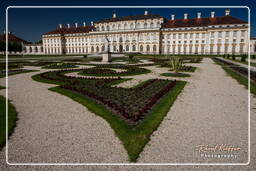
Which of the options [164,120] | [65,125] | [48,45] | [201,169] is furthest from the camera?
[48,45]

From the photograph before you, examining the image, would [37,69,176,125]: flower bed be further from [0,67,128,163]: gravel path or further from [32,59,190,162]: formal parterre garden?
[0,67,128,163]: gravel path

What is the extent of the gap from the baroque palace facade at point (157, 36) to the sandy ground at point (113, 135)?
44.0m

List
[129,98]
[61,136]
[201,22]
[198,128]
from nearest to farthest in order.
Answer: [61,136] < [198,128] < [129,98] < [201,22]

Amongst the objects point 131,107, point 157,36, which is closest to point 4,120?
point 131,107

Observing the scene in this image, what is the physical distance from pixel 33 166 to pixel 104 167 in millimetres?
1328

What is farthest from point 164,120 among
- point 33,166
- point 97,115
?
point 33,166

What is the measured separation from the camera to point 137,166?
3.48 m

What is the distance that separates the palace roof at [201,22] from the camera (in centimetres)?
5228

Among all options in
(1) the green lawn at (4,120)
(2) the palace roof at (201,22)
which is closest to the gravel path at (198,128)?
(1) the green lawn at (4,120)

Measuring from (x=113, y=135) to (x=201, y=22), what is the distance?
203 ft

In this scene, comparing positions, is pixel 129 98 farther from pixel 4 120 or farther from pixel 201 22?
pixel 201 22

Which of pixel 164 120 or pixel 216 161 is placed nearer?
pixel 216 161

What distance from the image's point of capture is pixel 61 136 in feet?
15.3

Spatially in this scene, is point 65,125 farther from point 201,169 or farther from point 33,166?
point 201,169
